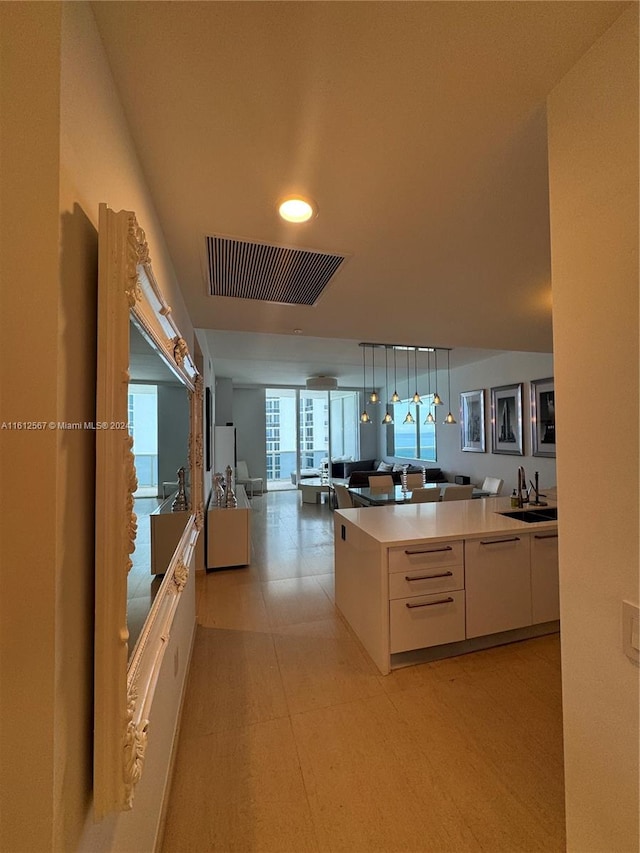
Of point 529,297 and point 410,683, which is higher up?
point 529,297

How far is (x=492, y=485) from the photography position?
5.41 metres

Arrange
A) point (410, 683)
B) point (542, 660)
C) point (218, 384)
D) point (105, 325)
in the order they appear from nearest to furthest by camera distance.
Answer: point (105, 325) < point (410, 683) < point (542, 660) < point (218, 384)

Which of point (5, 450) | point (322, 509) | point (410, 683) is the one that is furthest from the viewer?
point (322, 509)

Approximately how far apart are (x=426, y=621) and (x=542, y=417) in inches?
151

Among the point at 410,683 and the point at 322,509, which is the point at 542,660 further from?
the point at 322,509

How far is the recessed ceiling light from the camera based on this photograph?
4.68 ft

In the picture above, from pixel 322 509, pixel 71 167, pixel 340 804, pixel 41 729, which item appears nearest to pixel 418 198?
pixel 71 167

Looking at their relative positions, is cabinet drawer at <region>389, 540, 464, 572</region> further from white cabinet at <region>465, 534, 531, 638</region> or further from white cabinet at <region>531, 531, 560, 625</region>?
white cabinet at <region>531, 531, 560, 625</region>

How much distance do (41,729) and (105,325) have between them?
0.69m

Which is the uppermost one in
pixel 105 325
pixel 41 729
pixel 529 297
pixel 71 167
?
pixel 529 297

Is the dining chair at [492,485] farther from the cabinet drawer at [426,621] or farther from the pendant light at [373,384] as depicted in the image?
the cabinet drawer at [426,621]

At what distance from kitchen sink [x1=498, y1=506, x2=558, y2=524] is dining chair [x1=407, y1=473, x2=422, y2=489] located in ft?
7.44

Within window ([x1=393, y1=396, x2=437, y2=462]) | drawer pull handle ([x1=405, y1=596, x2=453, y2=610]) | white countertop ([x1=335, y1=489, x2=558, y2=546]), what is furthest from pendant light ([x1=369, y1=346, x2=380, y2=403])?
drawer pull handle ([x1=405, y1=596, x2=453, y2=610])

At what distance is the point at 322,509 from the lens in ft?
24.0
